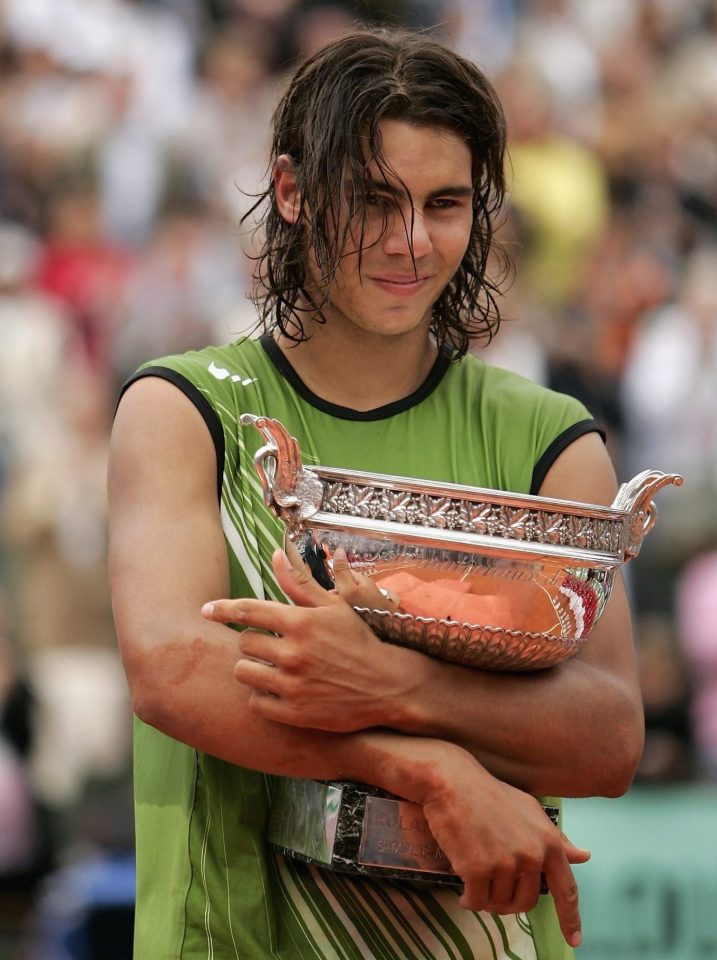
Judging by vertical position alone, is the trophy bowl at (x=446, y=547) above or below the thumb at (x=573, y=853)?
above

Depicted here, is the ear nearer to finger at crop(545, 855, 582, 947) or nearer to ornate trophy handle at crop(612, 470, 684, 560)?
ornate trophy handle at crop(612, 470, 684, 560)

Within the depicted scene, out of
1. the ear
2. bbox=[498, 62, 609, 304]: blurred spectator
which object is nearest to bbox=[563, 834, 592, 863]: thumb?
the ear

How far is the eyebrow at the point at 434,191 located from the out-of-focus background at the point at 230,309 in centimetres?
315

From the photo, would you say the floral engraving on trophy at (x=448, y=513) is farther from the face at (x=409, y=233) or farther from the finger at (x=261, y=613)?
the face at (x=409, y=233)

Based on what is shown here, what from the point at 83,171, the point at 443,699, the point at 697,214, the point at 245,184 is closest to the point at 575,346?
the point at 697,214

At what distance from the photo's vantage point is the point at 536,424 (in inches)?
95.1

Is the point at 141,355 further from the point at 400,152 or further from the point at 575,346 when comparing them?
the point at 400,152

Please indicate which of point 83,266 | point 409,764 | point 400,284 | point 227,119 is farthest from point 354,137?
point 227,119

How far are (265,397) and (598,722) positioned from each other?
2.23 feet

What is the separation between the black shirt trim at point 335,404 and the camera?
2.38 metres

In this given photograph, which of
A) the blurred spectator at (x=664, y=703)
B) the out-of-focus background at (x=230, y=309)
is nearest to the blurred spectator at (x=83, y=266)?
the out-of-focus background at (x=230, y=309)

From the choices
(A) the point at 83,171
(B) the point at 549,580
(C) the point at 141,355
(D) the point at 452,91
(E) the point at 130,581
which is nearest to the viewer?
(B) the point at 549,580

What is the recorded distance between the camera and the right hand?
1.96 meters

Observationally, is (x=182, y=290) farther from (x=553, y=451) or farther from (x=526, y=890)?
(x=526, y=890)
